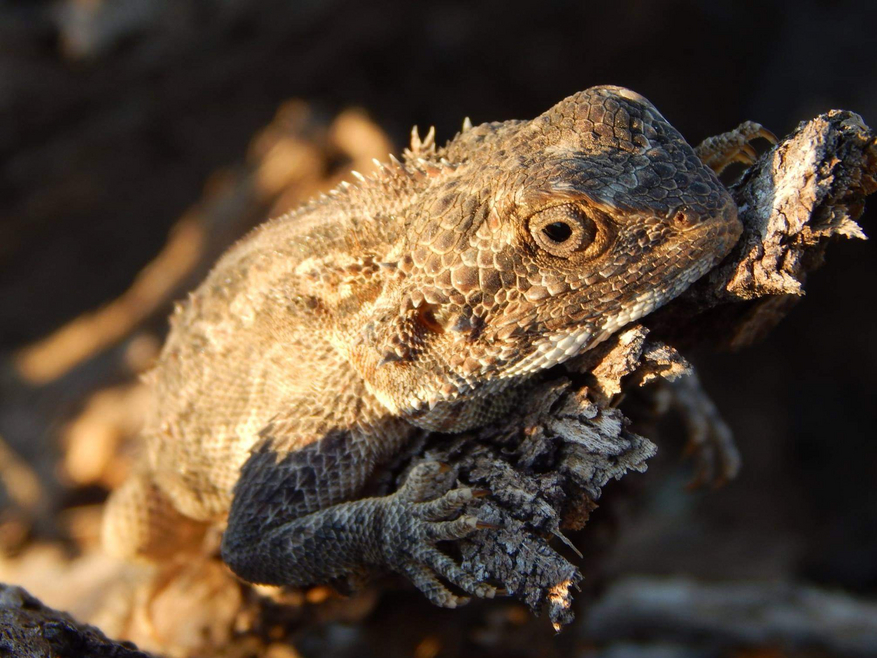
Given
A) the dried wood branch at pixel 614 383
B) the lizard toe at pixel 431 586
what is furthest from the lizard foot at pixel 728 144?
the lizard toe at pixel 431 586

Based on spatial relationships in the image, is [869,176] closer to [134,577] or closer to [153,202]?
[134,577]

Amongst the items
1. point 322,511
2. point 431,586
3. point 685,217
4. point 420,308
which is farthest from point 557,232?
point 322,511

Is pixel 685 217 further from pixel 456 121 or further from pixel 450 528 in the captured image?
pixel 456 121

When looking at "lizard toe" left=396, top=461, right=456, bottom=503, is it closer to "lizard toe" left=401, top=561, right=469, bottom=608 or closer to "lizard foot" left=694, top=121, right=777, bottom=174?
"lizard toe" left=401, top=561, right=469, bottom=608

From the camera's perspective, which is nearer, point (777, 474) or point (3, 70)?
point (3, 70)

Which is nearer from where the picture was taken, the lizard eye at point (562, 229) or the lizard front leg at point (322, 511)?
the lizard eye at point (562, 229)

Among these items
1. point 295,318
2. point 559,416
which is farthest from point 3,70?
point 559,416

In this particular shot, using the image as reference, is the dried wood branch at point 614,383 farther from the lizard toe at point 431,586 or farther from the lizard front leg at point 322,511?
the lizard front leg at point 322,511
